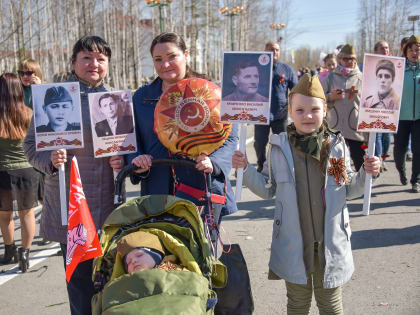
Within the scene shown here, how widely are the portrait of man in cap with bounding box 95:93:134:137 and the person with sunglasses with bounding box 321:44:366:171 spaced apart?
4.06 m

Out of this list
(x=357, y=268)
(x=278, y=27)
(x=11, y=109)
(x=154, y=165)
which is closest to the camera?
(x=154, y=165)

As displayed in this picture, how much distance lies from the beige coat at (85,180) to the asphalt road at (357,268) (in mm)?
1143

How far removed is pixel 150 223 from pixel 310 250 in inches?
40.0

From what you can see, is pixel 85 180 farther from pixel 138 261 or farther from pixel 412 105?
pixel 412 105

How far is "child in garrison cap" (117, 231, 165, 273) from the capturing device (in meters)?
2.13

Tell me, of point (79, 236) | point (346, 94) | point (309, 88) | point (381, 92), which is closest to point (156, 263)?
point (79, 236)

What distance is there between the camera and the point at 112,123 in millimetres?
2672

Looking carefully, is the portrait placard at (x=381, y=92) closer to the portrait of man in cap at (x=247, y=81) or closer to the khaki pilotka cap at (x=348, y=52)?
the portrait of man in cap at (x=247, y=81)

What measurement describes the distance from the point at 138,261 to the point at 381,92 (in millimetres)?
1845

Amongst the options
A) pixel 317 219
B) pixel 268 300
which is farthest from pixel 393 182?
pixel 317 219

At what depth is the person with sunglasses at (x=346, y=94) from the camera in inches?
235

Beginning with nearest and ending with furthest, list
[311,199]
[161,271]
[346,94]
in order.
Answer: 1. [161,271]
2. [311,199]
3. [346,94]

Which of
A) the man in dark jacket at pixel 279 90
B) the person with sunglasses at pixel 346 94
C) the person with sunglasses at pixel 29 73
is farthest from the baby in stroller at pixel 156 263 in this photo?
the man in dark jacket at pixel 279 90

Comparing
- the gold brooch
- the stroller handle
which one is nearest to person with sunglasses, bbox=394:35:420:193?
the gold brooch
